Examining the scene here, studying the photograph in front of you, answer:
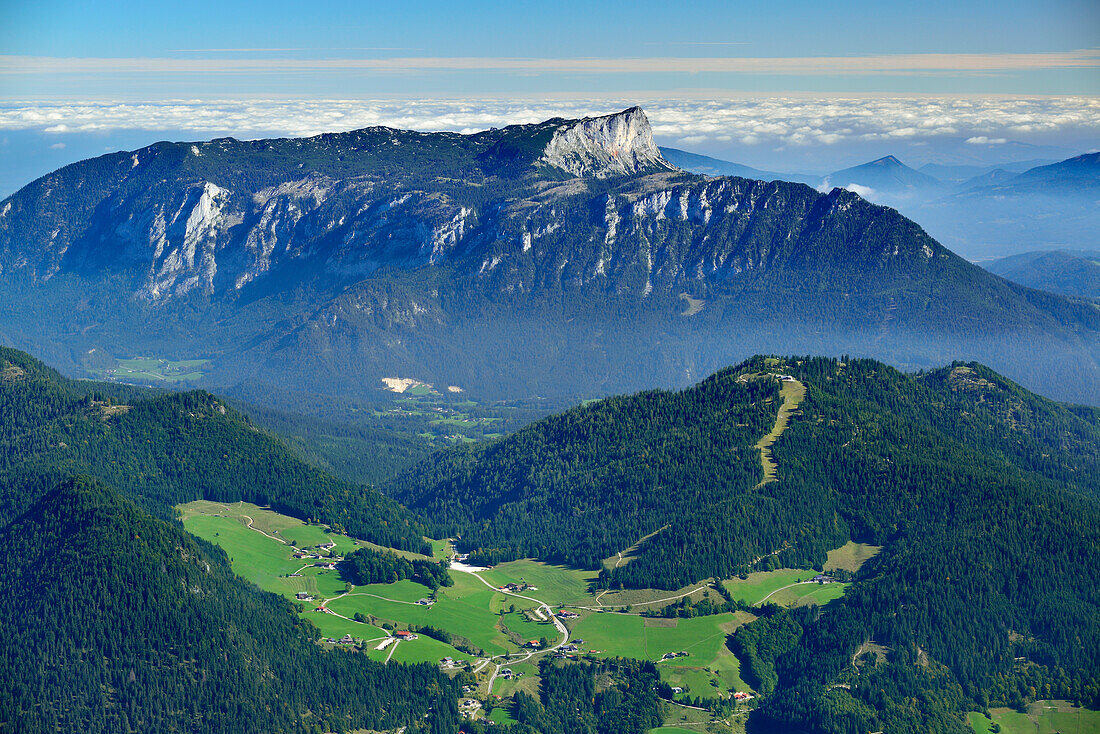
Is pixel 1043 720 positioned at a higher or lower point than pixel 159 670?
lower

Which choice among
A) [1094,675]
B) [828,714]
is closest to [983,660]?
[1094,675]

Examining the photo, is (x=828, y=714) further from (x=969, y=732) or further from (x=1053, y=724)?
(x=1053, y=724)

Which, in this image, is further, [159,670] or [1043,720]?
[1043,720]

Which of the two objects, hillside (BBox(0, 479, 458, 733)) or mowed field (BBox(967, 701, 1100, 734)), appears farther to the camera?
mowed field (BBox(967, 701, 1100, 734))

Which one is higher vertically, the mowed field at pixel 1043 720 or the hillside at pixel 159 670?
the hillside at pixel 159 670

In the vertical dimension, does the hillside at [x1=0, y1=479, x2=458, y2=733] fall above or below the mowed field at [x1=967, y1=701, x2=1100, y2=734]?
above
